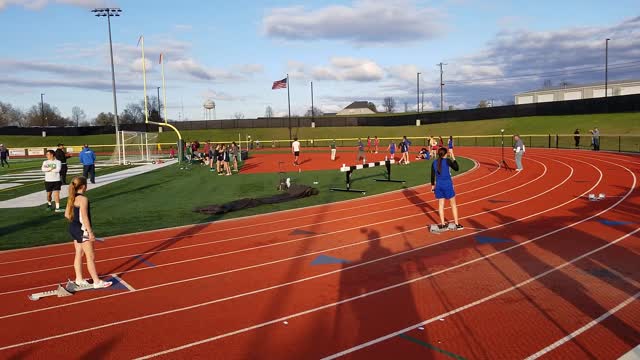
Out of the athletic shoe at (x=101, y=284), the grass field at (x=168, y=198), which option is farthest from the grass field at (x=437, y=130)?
the athletic shoe at (x=101, y=284)

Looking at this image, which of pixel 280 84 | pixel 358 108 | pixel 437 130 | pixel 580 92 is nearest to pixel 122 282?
pixel 280 84

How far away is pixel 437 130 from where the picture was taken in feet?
217

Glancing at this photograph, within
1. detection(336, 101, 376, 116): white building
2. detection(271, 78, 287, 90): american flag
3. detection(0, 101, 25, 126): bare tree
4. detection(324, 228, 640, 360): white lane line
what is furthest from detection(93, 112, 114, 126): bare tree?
detection(324, 228, 640, 360): white lane line

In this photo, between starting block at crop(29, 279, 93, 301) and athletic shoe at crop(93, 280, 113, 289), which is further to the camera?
athletic shoe at crop(93, 280, 113, 289)

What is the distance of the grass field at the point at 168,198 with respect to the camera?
12.8m

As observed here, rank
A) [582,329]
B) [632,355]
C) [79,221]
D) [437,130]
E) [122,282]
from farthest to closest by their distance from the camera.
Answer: [437,130], [122,282], [79,221], [582,329], [632,355]

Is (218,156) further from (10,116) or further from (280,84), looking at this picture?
(10,116)

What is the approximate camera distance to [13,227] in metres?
13.1

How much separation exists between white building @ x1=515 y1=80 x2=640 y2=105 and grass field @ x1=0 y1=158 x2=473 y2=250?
82.4 m

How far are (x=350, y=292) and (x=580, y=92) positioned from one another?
108828mm

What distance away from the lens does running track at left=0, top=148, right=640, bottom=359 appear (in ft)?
17.8

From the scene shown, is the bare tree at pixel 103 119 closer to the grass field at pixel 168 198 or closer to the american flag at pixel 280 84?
the american flag at pixel 280 84

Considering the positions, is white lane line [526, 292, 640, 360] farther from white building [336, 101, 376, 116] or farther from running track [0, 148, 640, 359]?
white building [336, 101, 376, 116]

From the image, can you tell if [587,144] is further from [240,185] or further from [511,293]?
[511,293]
